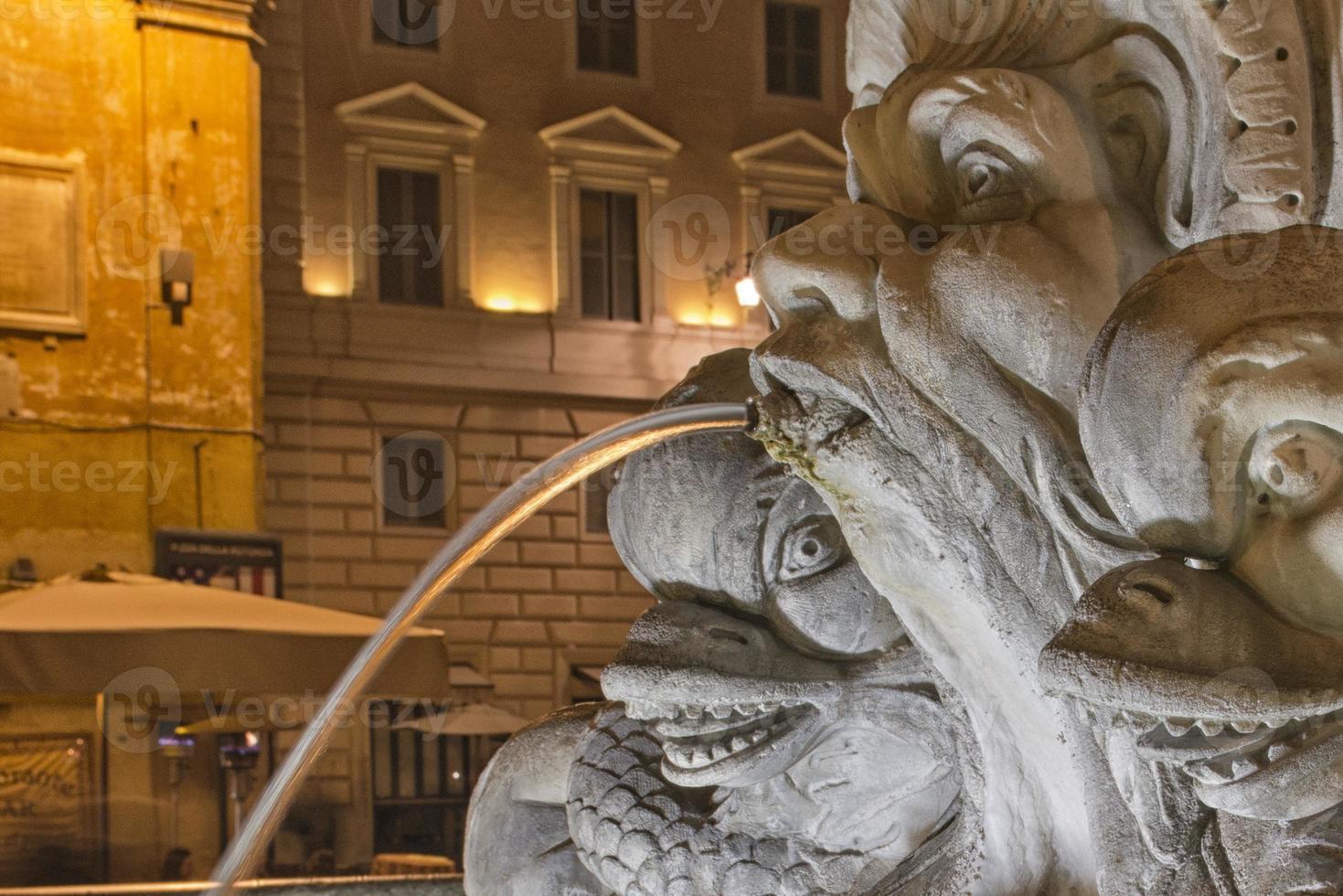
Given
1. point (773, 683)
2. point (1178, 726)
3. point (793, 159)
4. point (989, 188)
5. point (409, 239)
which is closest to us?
point (1178, 726)

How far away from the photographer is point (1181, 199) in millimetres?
1943

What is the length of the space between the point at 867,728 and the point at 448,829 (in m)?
15.3

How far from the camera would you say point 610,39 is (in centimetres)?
2056

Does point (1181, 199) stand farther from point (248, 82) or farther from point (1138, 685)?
point (248, 82)

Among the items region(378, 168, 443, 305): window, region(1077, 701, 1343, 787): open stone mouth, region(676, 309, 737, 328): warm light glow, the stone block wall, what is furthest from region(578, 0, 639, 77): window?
region(1077, 701, 1343, 787): open stone mouth

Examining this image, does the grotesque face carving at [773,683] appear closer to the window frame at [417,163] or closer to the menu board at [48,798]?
the menu board at [48,798]

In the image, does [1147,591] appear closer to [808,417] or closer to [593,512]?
[808,417]

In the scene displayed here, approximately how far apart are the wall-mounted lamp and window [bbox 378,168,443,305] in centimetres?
421

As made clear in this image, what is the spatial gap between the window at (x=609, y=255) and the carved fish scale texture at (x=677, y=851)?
17.4m

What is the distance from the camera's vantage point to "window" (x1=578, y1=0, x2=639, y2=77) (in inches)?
802

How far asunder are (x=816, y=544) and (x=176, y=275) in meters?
13.0

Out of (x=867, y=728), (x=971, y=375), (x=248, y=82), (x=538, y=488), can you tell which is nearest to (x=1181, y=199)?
(x=971, y=375)

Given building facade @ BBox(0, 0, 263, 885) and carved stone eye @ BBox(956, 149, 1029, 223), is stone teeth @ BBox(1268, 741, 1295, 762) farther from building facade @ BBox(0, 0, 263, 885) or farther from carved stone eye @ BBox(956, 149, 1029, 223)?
building facade @ BBox(0, 0, 263, 885)

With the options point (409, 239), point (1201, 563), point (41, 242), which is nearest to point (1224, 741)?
point (1201, 563)
